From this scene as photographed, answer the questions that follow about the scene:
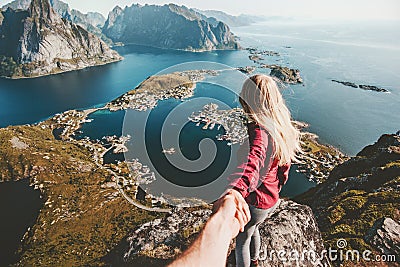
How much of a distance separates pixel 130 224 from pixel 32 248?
556 inches

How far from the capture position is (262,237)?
5.94m

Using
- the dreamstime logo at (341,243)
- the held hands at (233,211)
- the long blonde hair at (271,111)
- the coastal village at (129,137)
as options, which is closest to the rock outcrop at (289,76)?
the coastal village at (129,137)

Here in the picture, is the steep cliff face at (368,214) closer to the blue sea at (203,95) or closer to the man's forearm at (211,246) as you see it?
the blue sea at (203,95)

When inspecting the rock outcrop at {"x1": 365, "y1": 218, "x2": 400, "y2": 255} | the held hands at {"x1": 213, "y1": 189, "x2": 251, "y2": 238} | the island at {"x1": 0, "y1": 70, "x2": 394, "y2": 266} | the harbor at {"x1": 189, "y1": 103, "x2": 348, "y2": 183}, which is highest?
the held hands at {"x1": 213, "y1": 189, "x2": 251, "y2": 238}

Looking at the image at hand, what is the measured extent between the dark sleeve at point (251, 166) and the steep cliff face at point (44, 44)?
175 meters

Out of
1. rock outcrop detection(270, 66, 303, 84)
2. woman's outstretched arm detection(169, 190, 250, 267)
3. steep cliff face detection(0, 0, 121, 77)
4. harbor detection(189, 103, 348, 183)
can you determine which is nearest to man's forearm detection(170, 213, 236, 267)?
woman's outstretched arm detection(169, 190, 250, 267)

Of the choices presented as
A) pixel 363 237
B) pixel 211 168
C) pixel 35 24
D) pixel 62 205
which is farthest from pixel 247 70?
pixel 35 24

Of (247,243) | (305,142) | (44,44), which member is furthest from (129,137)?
(44,44)

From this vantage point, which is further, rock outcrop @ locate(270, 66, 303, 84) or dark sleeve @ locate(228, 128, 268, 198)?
rock outcrop @ locate(270, 66, 303, 84)

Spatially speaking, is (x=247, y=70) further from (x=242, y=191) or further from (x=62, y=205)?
(x=242, y=191)

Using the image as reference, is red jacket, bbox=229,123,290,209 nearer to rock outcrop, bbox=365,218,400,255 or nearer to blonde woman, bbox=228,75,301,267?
blonde woman, bbox=228,75,301,267
